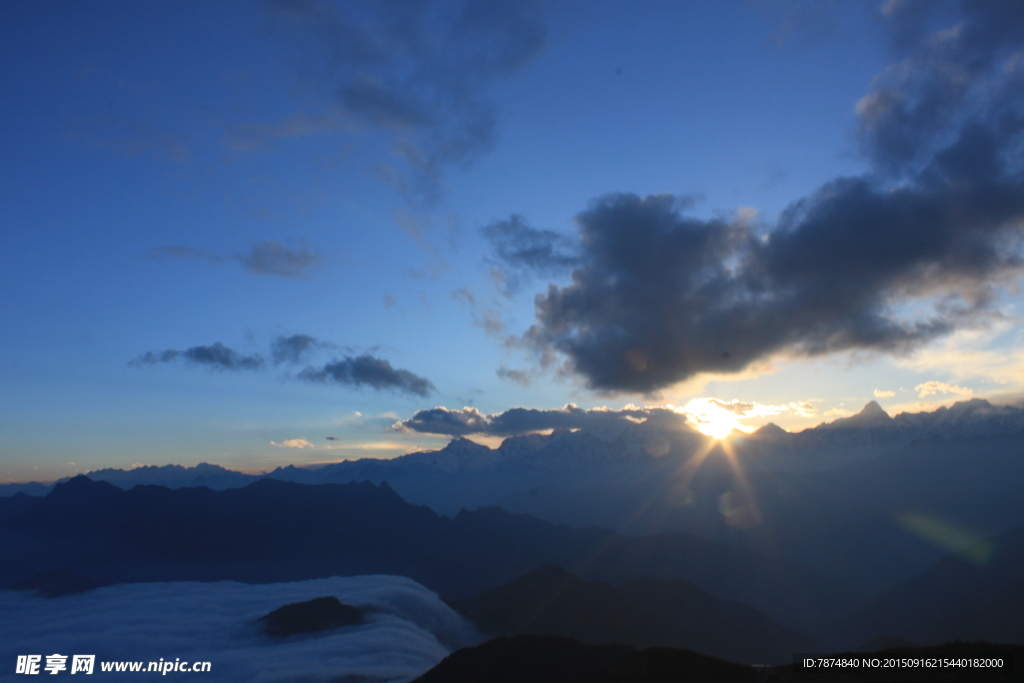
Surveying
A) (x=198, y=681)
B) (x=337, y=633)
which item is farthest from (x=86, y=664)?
(x=337, y=633)

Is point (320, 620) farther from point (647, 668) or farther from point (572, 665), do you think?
point (647, 668)

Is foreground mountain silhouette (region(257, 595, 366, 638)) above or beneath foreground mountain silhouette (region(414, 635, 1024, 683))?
beneath

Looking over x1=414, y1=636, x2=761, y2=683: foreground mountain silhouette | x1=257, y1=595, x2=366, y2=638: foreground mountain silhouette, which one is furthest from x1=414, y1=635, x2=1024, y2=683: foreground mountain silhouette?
x1=257, y1=595, x2=366, y2=638: foreground mountain silhouette

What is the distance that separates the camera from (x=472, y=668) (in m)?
108

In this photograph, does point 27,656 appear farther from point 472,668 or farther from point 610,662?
point 610,662

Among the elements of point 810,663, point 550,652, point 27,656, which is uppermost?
point 810,663

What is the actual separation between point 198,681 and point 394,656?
5429cm

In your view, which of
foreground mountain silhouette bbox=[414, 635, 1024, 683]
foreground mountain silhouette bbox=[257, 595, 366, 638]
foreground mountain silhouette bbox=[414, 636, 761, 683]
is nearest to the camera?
foreground mountain silhouette bbox=[414, 635, 1024, 683]

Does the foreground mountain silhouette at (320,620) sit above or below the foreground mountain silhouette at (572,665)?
below

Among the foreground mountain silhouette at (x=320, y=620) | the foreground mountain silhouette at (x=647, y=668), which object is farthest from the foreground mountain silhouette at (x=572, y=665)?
the foreground mountain silhouette at (x=320, y=620)

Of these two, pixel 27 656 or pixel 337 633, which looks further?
pixel 27 656

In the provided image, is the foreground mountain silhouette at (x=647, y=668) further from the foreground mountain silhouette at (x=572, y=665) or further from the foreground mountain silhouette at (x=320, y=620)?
the foreground mountain silhouette at (x=320, y=620)

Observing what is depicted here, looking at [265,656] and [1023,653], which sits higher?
[1023,653]

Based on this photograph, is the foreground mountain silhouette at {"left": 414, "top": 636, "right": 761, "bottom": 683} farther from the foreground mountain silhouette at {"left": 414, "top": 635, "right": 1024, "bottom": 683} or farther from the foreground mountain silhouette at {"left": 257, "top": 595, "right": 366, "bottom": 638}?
the foreground mountain silhouette at {"left": 257, "top": 595, "right": 366, "bottom": 638}
